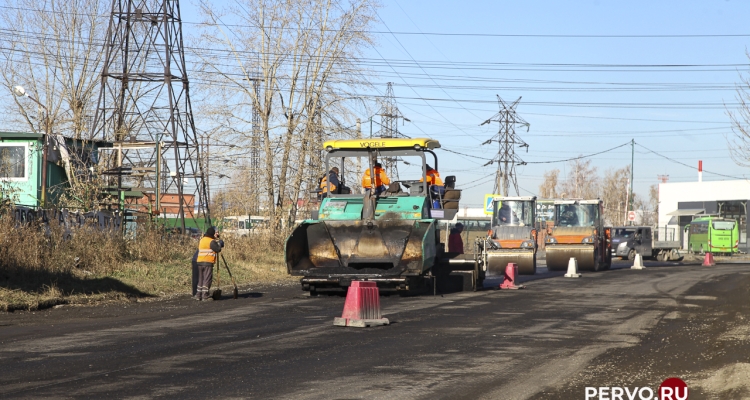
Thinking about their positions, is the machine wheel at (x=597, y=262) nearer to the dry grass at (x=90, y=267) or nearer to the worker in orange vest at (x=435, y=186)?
the dry grass at (x=90, y=267)

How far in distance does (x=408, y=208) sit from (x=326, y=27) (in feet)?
58.9

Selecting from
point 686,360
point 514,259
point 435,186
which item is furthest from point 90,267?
point 514,259

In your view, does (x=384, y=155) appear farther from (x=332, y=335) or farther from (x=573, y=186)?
(x=573, y=186)

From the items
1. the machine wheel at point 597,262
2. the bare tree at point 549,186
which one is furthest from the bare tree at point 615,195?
the machine wheel at point 597,262

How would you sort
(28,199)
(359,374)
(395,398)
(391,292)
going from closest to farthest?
1. (395,398)
2. (359,374)
3. (391,292)
4. (28,199)

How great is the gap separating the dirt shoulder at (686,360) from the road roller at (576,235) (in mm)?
16181

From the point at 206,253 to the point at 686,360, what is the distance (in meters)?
10.8

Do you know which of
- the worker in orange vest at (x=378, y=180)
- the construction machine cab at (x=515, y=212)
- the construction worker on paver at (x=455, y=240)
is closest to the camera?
the worker in orange vest at (x=378, y=180)

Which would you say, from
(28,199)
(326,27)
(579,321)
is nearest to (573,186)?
(326,27)

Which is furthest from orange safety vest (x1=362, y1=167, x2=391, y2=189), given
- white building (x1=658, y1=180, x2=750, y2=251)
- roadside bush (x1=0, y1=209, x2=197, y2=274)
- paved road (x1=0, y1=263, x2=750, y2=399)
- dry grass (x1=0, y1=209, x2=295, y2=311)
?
white building (x1=658, y1=180, x2=750, y2=251)

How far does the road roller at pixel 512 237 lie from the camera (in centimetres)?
2897

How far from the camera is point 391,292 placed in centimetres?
1894

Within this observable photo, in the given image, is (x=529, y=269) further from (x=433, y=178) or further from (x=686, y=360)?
(x=686, y=360)

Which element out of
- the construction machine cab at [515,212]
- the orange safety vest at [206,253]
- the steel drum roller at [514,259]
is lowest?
the steel drum roller at [514,259]
